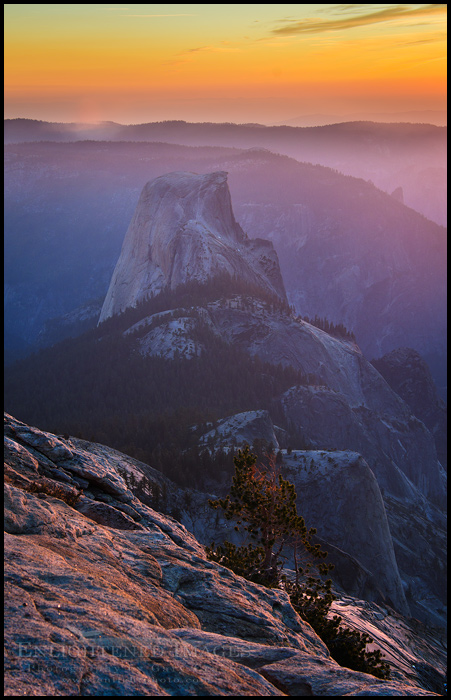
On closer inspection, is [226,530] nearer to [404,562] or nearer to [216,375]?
[404,562]

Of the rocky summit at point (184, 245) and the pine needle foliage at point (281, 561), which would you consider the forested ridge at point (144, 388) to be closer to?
the rocky summit at point (184, 245)

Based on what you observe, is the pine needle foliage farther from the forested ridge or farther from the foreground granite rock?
the forested ridge

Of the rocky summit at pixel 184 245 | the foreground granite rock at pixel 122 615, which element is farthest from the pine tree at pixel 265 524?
the rocky summit at pixel 184 245

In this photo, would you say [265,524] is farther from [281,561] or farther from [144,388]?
[144,388]

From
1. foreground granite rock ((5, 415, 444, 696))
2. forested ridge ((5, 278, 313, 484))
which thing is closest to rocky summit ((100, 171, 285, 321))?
forested ridge ((5, 278, 313, 484))

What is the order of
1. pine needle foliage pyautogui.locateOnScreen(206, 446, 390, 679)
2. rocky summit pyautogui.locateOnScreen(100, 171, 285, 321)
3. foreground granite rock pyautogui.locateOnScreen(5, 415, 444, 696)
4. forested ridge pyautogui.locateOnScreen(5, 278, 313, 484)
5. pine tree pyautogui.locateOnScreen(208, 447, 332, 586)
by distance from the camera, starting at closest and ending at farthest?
1. foreground granite rock pyautogui.locateOnScreen(5, 415, 444, 696)
2. pine needle foliage pyautogui.locateOnScreen(206, 446, 390, 679)
3. pine tree pyautogui.locateOnScreen(208, 447, 332, 586)
4. forested ridge pyautogui.locateOnScreen(5, 278, 313, 484)
5. rocky summit pyautogui.locateOnScreen(100, 171, 285, 321)

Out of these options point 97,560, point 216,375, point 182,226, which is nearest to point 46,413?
point 216,375
